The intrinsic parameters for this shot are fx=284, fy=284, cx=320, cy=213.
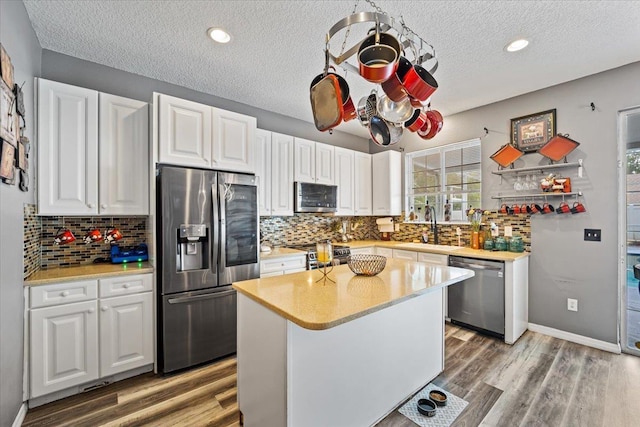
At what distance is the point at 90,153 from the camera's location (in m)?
2.32

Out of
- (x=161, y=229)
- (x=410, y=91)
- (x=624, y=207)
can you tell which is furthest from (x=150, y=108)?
(x=624, y=207)

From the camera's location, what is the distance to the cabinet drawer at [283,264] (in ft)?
10.1

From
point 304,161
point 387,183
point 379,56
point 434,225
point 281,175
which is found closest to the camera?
point 379,56

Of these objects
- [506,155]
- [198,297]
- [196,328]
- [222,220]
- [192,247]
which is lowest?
[196,328]

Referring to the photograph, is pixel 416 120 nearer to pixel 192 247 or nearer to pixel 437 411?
pixel 437 411

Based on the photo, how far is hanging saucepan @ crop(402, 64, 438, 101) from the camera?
4.64 feet

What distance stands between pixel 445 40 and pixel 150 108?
2.59 meters

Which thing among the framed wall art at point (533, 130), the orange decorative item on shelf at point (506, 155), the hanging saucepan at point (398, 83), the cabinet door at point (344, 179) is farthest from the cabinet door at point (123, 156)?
the framed wall art at point (533, 130)

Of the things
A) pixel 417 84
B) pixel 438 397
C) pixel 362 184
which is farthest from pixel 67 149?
pixel 362 184

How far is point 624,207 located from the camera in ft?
8.90

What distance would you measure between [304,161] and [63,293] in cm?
272

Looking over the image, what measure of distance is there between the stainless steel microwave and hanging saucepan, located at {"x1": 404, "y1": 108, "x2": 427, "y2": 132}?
6.59ft

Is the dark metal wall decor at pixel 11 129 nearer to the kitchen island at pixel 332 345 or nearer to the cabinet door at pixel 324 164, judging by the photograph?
the kitchen island at pixel 332 345

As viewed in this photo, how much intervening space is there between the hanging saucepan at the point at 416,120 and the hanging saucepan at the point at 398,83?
0.32m
